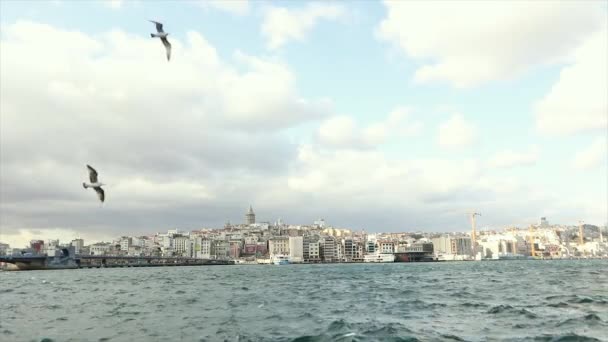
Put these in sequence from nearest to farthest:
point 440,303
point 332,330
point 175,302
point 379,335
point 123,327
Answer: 1. point 379,335
2. point 332,330
3. point 123,327
4. point 440,303
5. point 175,302

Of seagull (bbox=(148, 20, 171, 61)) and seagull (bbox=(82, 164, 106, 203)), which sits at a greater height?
seagull (bbox=(148, 20, 171, 61))

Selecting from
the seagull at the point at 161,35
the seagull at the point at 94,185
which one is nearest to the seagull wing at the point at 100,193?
the seagull at the point at 94,185

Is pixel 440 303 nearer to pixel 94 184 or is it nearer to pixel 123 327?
pixel 123 327

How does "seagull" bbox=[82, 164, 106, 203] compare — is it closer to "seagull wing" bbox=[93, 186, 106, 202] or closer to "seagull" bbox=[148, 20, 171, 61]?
"seagull wing" bbox=[93, 186, 106, 202]

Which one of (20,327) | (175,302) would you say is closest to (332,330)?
(20,327)

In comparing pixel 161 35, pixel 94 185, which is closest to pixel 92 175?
pixel 94 185

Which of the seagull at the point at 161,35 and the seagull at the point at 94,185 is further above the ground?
the seagull at the point at 161,35

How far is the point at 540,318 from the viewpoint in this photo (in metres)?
18.0

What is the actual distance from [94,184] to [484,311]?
53.3 ft

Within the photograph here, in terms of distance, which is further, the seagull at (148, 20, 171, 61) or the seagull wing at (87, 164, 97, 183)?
the seagull wing at (87, 164, 97, 183)

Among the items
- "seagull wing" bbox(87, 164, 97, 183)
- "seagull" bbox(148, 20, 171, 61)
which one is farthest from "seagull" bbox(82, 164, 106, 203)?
"seagull" bbox(148, 20, 171, 61)

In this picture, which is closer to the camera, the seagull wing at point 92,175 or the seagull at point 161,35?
the seagull at point 161,35

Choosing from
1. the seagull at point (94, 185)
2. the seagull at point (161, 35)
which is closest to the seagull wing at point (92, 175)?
the seagull at point (94, 185)

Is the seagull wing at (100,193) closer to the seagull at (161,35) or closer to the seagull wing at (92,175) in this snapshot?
the seagull wing at (92,175)
